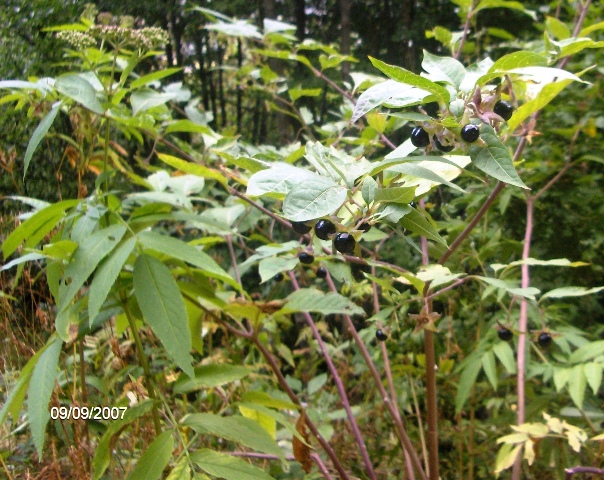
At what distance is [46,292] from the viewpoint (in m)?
0.96

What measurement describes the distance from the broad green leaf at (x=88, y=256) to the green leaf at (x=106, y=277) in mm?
11

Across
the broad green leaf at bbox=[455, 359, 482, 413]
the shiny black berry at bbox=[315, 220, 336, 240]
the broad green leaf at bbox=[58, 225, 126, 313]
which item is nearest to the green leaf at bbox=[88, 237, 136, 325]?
the broad green leaf at bbox=[58, 225, 126, 313]

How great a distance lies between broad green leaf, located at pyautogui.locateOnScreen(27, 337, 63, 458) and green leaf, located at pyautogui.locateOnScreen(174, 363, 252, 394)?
167mm

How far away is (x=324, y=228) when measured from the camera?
469 millimetres

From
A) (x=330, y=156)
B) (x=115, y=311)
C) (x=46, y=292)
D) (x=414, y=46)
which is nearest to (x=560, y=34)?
(x=330, y=156)

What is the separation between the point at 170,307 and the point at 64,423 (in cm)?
42

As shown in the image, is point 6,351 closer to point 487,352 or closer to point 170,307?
point 170,307

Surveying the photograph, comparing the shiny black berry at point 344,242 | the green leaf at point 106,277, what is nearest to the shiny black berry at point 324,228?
the shiny black berry at point 344,242

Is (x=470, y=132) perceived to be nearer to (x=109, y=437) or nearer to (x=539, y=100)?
(x=539, y=100)

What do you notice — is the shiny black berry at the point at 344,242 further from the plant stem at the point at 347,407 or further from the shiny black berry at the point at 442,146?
the plant stem at the point at 347,407

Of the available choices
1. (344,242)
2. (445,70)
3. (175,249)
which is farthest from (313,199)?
(175,249)

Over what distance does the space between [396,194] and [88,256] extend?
393mm

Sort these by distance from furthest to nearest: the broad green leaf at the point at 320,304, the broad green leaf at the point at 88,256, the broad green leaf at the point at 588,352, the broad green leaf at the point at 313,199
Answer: the broad green leaf at the point at 588,352
the broad green leaf at the point at 320,304
the broad green leaf at the point at 88,256
the broad green leaf at the point at 313,199

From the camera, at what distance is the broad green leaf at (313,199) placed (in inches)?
14.6
